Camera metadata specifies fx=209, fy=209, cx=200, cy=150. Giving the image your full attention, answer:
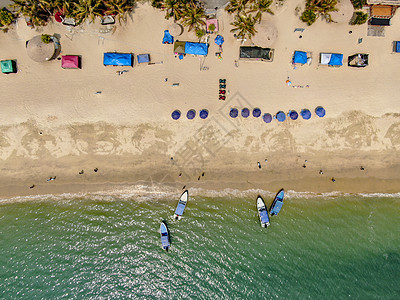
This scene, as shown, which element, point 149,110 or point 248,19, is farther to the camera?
point 149,110

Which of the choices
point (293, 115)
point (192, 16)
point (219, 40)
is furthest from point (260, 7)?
point (293, 115)

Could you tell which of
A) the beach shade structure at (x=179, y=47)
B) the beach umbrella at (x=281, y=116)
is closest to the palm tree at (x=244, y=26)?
the beach shade structure at (x=179, y=47)

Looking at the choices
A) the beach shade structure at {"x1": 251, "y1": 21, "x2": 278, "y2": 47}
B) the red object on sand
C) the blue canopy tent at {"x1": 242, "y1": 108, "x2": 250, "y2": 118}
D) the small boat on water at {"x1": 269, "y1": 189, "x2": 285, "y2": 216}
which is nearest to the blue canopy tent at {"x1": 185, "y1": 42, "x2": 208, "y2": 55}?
the beach shade structure at {"x1": 251, "y1": 21, "x2": 278, "y2": 47}

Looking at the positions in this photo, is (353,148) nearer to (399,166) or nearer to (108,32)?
(399,166)

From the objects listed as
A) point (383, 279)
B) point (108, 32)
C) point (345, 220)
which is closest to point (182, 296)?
point (345, 220)

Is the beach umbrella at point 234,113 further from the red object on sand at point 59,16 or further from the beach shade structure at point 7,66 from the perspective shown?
the beach shade structure at point 7,66
